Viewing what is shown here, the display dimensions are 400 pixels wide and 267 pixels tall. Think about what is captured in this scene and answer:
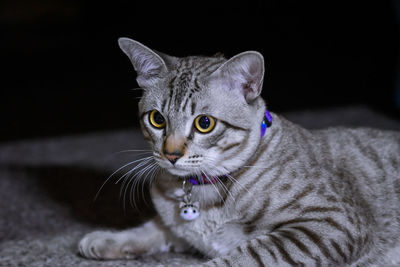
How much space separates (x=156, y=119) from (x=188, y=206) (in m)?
0.31

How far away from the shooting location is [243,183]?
1.52 metres

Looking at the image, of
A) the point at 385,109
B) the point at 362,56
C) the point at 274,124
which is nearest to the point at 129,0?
the point at 362,56

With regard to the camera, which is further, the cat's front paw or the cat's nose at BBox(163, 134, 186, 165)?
the cat's front paw

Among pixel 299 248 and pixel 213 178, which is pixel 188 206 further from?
pixel 299 248

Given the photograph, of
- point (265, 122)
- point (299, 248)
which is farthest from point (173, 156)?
point (299, 248)

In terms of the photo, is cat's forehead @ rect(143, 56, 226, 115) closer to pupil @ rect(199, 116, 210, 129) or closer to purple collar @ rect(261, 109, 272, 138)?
pupil @ rect(199, 116, 210, 129)

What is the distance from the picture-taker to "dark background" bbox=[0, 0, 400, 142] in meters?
3.94

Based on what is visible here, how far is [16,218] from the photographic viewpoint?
2.13 m

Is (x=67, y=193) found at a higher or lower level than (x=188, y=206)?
lower

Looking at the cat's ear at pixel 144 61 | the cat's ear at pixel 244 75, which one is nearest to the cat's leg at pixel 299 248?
the cat's ear at pixel 244 75

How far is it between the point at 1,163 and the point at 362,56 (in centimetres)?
393

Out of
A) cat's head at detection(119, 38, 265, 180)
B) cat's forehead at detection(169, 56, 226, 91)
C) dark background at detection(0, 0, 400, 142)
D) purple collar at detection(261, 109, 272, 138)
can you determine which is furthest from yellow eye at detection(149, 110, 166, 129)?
dark background at detection(0, 0, 400, 142)

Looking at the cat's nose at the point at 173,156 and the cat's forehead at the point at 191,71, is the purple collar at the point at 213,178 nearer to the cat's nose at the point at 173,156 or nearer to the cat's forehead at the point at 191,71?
the cat's nose at the point at 173,156

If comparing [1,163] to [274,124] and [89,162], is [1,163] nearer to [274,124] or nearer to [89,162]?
[89,162]
